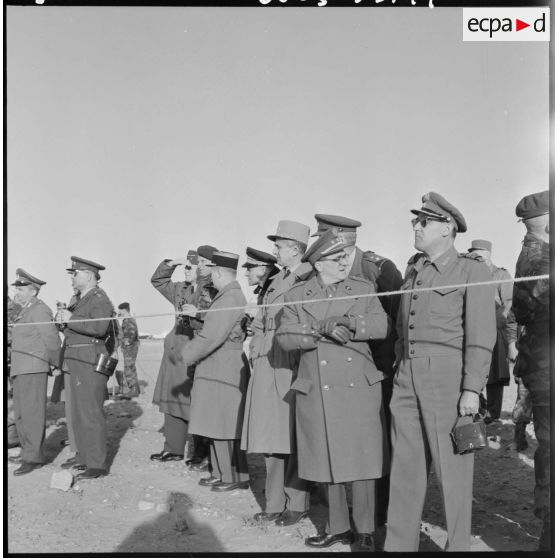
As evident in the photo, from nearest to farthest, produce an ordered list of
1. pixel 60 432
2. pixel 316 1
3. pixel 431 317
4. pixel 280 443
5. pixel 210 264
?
1. pixel 431 317
2. pixel 316 1
3. pixel 280 443
4. pixel 210 264
5. pixel 60 432

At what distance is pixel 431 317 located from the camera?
4375mm

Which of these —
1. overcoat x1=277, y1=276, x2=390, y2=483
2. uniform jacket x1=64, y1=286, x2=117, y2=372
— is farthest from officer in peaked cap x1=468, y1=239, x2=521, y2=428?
uniform jacket x1=64, y1=286, x2=117, y2=372

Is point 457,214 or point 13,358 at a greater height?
point 457,214

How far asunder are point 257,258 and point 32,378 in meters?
2.93

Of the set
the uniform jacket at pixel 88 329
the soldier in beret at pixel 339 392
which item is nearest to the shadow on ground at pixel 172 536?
the soldier in beret at pixel 339 392

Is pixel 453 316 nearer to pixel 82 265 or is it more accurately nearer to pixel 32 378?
pixel 82 265

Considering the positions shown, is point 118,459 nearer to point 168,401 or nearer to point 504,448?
point 168,401

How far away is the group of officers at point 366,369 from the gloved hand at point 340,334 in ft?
0.04

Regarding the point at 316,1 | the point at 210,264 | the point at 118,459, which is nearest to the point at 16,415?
the point at 118,459

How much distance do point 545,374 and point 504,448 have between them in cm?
381

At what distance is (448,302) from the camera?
14.3 feet

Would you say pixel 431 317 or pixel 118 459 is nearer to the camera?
pixel 431 317

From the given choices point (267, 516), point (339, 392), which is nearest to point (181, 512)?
point (267, 516)

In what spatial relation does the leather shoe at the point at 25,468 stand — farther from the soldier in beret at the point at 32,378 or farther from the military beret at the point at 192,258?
the military beret at the point at 192,258
